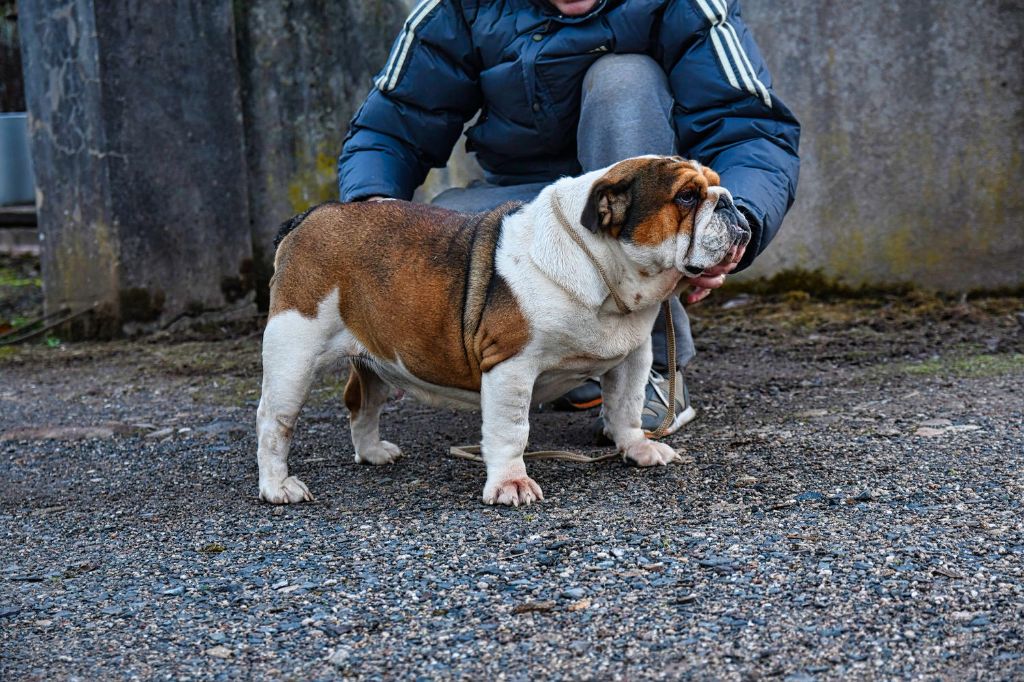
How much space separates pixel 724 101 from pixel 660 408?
1.00 metres

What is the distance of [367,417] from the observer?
386 centimetres

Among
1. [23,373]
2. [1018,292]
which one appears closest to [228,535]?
[23,373]

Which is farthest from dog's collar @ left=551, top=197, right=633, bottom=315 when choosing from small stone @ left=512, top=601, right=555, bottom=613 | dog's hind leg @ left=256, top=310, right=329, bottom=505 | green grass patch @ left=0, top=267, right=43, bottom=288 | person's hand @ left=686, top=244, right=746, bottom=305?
green grass patch @ left=0, top=267, right=43, bottom=288

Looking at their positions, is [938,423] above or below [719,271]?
below

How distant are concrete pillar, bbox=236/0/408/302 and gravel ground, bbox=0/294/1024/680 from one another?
7.86 ft

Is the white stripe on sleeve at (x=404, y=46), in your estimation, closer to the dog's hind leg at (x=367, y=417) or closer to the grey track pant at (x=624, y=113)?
the grey track pant at (x=624, y=113)

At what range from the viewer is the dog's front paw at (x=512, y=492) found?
127 inches

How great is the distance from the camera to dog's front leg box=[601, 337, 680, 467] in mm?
3553

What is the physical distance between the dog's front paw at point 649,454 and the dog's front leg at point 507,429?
431mm

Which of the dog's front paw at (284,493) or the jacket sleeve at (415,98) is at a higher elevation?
the jacket sleeve at (415,98)

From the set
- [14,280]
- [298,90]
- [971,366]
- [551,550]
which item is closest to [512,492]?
[551,550]

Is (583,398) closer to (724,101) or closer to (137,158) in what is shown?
(724,101)

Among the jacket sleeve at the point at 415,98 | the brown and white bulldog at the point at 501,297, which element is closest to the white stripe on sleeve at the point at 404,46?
the jacket sleeve at the point at 415,98

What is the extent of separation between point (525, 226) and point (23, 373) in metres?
3.74
